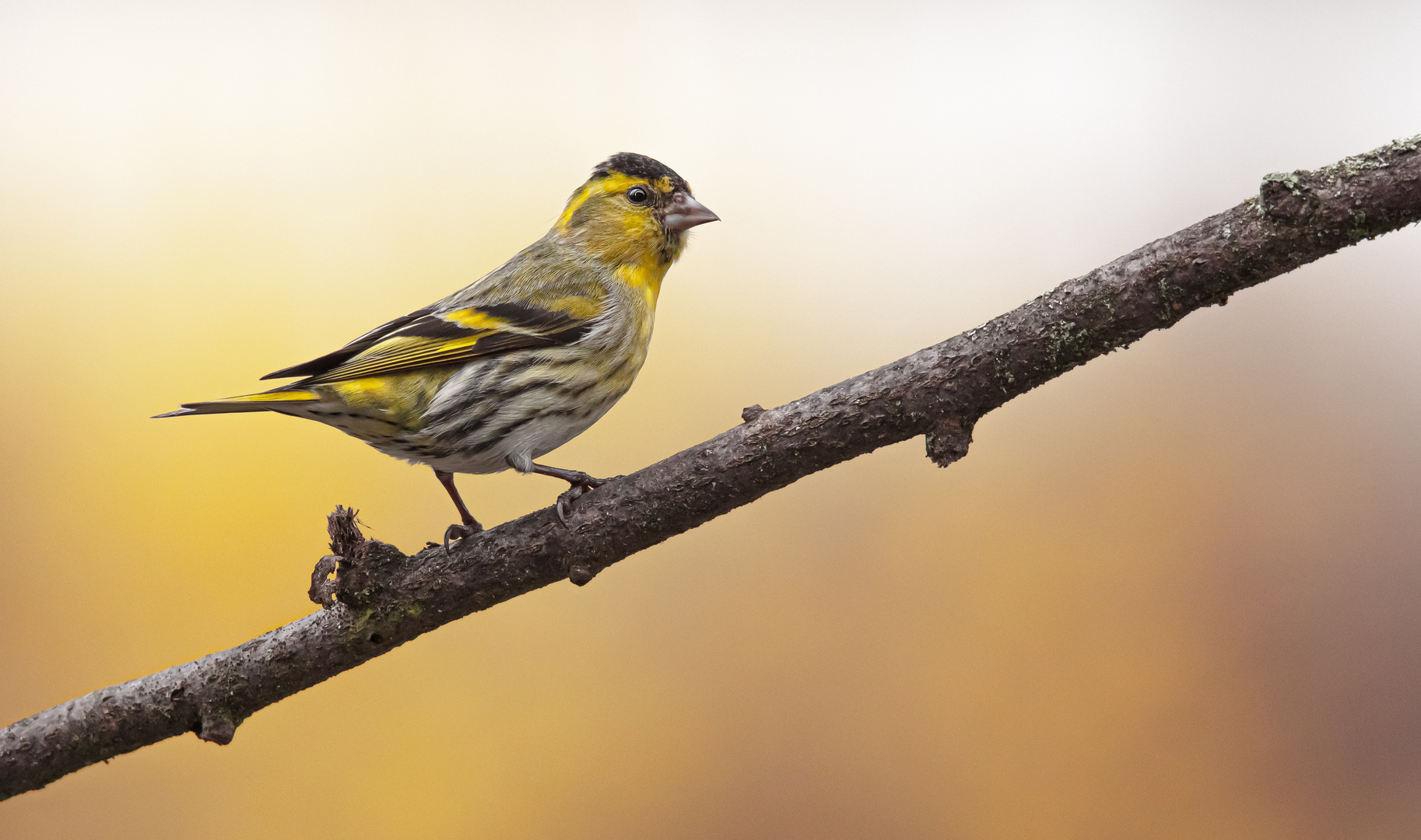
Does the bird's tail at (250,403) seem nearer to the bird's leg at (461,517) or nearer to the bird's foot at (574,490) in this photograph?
the bird's leg at (461,517)

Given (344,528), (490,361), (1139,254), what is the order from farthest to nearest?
1. (490,361)
2. (344,528)
3. (1139,254)

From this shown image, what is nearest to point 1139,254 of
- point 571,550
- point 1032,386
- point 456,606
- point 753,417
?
point 1032,386

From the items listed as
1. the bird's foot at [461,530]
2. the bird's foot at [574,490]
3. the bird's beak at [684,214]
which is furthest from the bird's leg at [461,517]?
the bird's beak at [684,214]

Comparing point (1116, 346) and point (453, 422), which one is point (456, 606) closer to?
point (453, 422)

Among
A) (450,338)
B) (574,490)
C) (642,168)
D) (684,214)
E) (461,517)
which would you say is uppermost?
(642,168)

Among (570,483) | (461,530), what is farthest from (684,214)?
(461,530)

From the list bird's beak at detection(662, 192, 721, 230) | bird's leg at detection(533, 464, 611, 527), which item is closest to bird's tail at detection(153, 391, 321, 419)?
bird's leg at detection(533, 464, 611, 527)

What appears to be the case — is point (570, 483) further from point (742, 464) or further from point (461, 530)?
point (742, 464)
